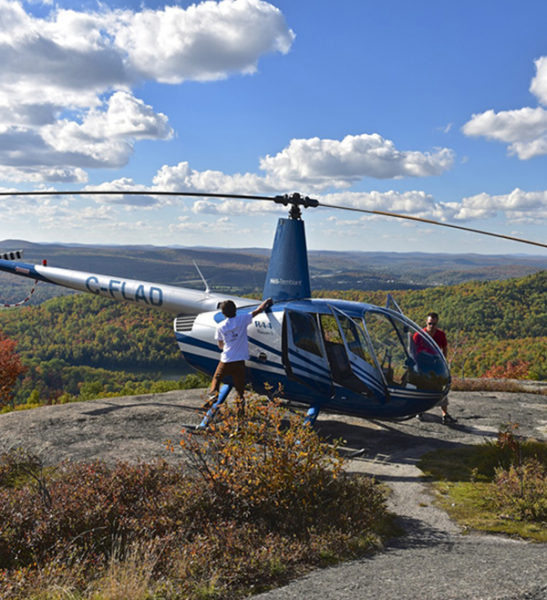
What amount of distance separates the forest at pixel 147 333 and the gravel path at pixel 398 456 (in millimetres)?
45730

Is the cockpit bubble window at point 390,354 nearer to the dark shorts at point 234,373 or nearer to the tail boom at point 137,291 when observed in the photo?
the dark shorts at point 234,373

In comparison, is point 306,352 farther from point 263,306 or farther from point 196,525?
point 196,525

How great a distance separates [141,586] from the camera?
408 cm

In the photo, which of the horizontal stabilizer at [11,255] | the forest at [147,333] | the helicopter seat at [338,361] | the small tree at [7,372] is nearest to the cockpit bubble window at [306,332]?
the helicopter seat at [338,361]

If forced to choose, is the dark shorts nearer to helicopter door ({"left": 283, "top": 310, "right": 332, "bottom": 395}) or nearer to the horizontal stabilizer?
helicopter door ({"left": 283, "top": 310, "right": 332, "bottom": 395})

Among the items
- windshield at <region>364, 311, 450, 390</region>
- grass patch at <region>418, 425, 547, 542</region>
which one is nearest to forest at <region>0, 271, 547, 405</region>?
grass patch at <region>418, 425, 547, 542</region>

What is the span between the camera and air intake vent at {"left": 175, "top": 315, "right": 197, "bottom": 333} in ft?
35.3

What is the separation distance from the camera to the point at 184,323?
10891 millimetres

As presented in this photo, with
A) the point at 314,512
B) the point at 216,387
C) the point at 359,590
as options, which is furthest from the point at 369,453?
the point at 359,590

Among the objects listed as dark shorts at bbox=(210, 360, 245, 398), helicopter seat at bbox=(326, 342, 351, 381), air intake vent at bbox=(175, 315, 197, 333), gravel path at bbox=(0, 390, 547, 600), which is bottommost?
gravel path at bbox=(0, 390, 547, 600)

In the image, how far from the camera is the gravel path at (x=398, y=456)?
4.09 meters

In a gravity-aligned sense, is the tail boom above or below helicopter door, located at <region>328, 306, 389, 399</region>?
above

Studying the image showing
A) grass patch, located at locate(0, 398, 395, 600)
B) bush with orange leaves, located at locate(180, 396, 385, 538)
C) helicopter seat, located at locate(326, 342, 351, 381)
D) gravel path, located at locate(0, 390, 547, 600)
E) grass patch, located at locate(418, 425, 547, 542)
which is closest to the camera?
gravel path, located at locate(0, 390, 547, 600)

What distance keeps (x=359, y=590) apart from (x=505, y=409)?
9.58 m
